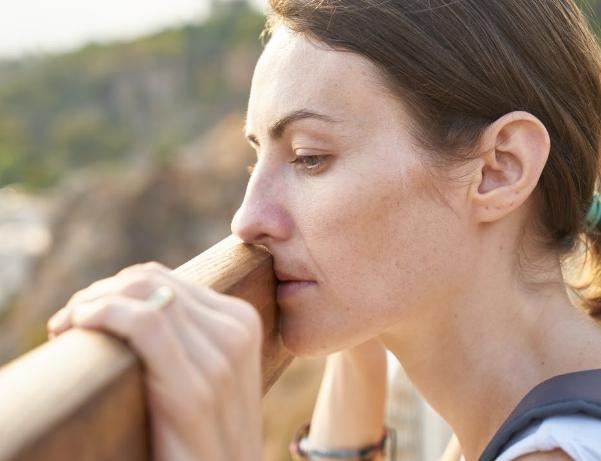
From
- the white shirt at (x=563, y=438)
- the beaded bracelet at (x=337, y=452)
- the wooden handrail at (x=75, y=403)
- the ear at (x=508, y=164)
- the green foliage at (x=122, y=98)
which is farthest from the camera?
the green foliage at (x=122, y=98)

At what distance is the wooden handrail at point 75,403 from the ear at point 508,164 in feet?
2.67

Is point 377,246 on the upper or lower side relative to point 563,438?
upper

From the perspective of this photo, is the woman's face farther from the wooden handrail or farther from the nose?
the wooden handrail

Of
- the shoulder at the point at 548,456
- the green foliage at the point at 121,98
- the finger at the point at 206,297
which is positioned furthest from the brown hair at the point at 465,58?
the green foliage at the point at 121,98

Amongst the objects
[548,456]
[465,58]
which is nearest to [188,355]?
[548,456]

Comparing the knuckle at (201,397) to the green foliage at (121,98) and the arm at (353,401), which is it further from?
the green foliage at (121,98)

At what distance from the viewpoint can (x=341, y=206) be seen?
46.6 inches

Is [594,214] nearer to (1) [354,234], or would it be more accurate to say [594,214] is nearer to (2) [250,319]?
(1) [354,234]

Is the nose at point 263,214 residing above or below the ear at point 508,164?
below

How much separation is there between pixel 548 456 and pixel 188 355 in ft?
2.14

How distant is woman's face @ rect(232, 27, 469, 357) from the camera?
1.18 m

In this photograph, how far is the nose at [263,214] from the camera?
1.17m

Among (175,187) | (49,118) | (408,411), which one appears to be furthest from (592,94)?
(49,118)

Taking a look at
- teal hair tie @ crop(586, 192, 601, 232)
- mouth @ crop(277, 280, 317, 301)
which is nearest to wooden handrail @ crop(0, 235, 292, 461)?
mouth @ crop(277, 280, 317, 301)
